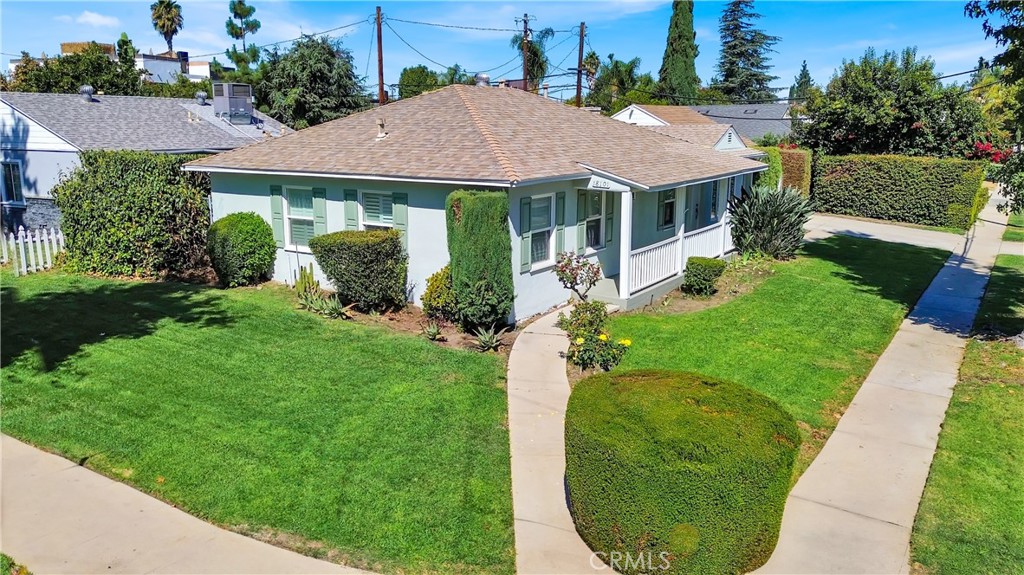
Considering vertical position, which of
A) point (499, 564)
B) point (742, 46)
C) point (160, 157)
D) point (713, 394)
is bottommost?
point (499, 564)

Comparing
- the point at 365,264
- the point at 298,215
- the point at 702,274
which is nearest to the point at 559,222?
the point at 702,274

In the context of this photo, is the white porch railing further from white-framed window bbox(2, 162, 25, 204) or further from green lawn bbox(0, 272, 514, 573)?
white-framed window bbox(2, 162, 25, 204)

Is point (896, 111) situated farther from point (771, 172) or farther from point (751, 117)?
point (751, 117)

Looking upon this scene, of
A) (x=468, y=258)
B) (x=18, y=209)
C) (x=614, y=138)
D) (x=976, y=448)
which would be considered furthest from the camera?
(x=18, y=209)

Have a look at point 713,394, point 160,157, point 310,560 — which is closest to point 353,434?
point 310,560

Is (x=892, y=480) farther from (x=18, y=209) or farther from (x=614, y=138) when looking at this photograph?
(x=18, y=209)

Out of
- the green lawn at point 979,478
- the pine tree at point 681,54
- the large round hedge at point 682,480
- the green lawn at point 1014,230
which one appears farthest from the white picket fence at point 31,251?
the pine tree at point 681,54
